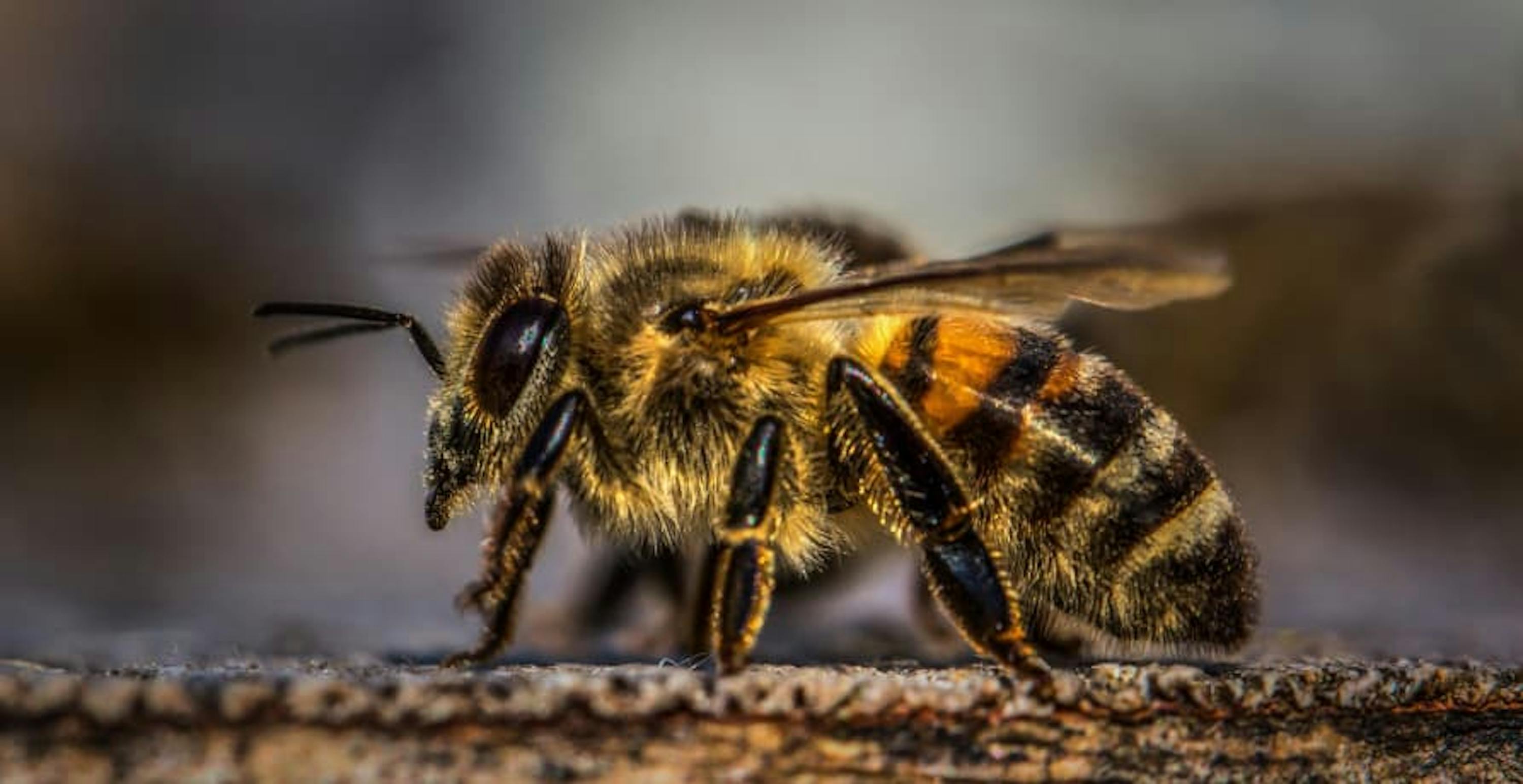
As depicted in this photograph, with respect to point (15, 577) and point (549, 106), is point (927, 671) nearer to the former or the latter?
point (15, 577)

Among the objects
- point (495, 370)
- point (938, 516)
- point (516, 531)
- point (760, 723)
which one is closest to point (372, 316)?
point (495, 370)

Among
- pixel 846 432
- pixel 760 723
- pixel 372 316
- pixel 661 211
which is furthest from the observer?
pixel 661 211

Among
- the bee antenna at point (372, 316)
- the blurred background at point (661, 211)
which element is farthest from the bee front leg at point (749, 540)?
the blurred background at point (661, 211)

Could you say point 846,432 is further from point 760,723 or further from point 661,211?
point 661,211

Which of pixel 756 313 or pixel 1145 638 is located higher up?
pixel 756 313

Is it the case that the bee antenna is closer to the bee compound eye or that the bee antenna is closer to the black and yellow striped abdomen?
the bee compound eye

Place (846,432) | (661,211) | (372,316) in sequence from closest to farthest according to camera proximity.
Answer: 1. (846,432)
2. (372,316)
3. (661,211)

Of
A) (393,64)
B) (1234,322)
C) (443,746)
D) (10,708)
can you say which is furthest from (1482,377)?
(393,64)
